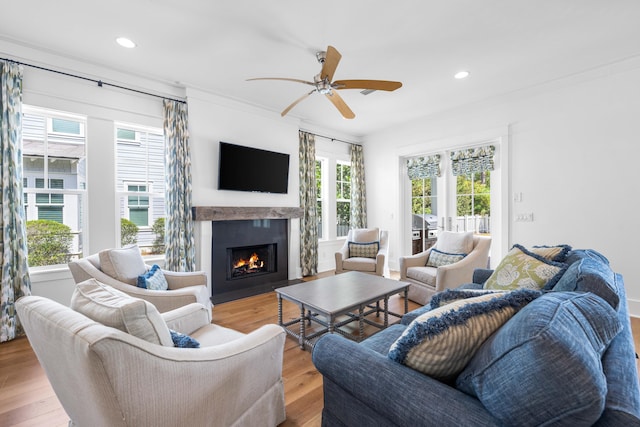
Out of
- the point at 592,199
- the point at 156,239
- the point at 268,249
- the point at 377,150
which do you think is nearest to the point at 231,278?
the point at 268,249

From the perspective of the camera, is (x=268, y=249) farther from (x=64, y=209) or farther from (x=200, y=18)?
(x=200, y=18)

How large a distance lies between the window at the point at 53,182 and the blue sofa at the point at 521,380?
342 centimetres

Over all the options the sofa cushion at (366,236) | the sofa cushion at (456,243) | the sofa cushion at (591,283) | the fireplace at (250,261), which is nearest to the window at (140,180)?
the fireplace at (250,261)

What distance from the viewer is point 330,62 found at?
2395 millimetres

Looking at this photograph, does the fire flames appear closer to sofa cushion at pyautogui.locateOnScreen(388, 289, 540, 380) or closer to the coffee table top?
A: the coffee table top

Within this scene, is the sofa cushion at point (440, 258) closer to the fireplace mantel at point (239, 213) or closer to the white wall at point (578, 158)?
the white wall at point (578, 158)

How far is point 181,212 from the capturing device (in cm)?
367

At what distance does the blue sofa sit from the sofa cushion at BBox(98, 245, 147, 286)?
2036mm

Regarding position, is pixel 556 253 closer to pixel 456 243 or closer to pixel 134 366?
pixel 456 243

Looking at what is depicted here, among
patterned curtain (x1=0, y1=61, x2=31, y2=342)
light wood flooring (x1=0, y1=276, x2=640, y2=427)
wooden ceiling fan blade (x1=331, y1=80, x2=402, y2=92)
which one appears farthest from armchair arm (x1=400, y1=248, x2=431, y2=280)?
patterned curtain (x1=0, y1=61, x2=31, y2=342)

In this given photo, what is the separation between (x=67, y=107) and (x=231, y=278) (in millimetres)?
2763

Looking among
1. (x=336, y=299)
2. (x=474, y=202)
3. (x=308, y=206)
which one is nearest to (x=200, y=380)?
(x=336, y=299)

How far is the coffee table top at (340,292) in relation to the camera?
232cm

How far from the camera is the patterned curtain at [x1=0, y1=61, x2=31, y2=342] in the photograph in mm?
2674
